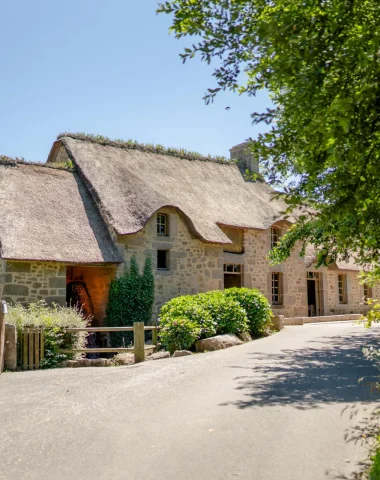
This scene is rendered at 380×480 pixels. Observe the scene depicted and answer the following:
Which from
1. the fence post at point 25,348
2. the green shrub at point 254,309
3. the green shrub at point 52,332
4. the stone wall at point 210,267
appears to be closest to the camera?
the fence post at point 25,348

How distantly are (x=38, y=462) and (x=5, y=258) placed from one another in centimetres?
1016

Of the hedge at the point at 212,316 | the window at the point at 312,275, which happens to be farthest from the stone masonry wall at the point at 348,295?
the hedge at the point at 212,316

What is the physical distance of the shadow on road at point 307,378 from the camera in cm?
771

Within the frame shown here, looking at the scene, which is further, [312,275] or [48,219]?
[312,275]

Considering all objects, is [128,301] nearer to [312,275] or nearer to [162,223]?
[162,223]

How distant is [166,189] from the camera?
20.2 metres

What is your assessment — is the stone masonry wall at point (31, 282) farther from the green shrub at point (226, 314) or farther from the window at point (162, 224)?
the green shrub at point (226, 314)

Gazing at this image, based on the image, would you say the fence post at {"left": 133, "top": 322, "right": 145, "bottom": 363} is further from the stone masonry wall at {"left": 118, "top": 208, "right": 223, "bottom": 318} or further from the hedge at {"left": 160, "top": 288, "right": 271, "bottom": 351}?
the stone masonry wall at {"left": 118, "top": 208, "right": 223, "bottom": 318}

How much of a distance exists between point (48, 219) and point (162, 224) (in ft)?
12.8

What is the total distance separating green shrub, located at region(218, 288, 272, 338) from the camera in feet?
52.1

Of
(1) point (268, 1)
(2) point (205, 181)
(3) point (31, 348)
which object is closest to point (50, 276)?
(3) point (31, 348)

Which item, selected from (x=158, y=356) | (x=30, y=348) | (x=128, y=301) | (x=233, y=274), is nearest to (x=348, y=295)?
(x=233, y=274)

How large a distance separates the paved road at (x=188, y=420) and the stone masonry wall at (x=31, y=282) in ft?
15.8

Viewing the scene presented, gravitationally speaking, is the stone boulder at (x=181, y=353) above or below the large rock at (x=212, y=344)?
below
